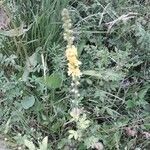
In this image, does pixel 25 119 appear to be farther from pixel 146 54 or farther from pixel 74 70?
pixel 146 54

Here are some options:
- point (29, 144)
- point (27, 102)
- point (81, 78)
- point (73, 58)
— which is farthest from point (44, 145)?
point (73, 58)

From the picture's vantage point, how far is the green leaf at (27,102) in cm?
264

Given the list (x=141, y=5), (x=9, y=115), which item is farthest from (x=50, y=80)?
(x=141, y=5)

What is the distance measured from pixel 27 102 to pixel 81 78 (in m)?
0.35

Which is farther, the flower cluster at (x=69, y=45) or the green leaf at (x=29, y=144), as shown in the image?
the green leaf at (x=29, y=144)

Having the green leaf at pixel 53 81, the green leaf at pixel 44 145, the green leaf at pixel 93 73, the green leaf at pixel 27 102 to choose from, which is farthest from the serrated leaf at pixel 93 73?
the green leaf at pixel 44 145

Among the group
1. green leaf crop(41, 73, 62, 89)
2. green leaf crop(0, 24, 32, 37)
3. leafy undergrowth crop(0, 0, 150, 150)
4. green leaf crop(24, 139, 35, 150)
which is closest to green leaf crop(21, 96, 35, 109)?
leafy undergrowth crop(0, 0, 150, 150)

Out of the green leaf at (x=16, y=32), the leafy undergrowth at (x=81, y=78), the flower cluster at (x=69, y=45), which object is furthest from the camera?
the green leaf at (x=16, y=32)

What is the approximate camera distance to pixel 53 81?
2.62 m

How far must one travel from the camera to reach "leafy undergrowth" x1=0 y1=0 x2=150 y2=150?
8.45 feet

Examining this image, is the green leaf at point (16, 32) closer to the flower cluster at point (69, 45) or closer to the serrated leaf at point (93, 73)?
the serrated leaf at point (93, 73)

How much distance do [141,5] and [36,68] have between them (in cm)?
81

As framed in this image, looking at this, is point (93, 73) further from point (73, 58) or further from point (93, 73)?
point (73, 58)

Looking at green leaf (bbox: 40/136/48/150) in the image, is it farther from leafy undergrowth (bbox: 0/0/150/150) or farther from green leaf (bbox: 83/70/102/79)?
green leaf (bbox: 83/70/102/79)
